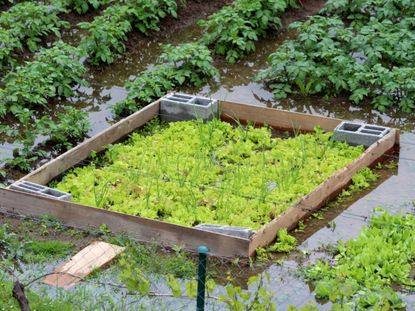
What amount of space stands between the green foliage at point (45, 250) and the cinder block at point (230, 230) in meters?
1.13

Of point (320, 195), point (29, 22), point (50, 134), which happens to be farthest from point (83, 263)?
point (29, 22)

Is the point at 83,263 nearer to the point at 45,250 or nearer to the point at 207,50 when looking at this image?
the point at 45,250

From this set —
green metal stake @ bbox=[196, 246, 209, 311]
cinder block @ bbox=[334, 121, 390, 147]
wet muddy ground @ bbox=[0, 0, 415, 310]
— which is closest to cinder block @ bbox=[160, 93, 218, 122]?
wet muddy ground @ bbox=[0, 0, 415, 310]

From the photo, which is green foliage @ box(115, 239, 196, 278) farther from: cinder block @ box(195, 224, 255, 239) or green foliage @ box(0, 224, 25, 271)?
green foliage @ box(0, 224, 25, 271)

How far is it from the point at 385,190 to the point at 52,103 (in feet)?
13.4

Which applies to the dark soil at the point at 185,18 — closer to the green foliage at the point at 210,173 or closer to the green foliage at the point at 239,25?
the green foliage at the point at 239,25

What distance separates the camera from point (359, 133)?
36.7 feet

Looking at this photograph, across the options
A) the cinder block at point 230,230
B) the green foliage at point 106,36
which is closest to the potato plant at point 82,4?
the green foliage at point 106,36

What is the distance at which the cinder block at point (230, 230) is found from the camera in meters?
9.09

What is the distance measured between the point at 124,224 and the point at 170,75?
3749mm

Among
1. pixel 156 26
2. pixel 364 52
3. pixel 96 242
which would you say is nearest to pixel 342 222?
pixel 96 242

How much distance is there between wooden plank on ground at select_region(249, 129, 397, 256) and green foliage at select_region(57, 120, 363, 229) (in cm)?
18

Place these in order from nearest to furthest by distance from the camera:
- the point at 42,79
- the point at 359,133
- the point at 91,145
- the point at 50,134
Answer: the point at 91,145 < the point at 359,133 < the point at 50,134 < the point at 42,79

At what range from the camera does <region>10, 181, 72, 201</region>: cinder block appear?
9.76 metres
